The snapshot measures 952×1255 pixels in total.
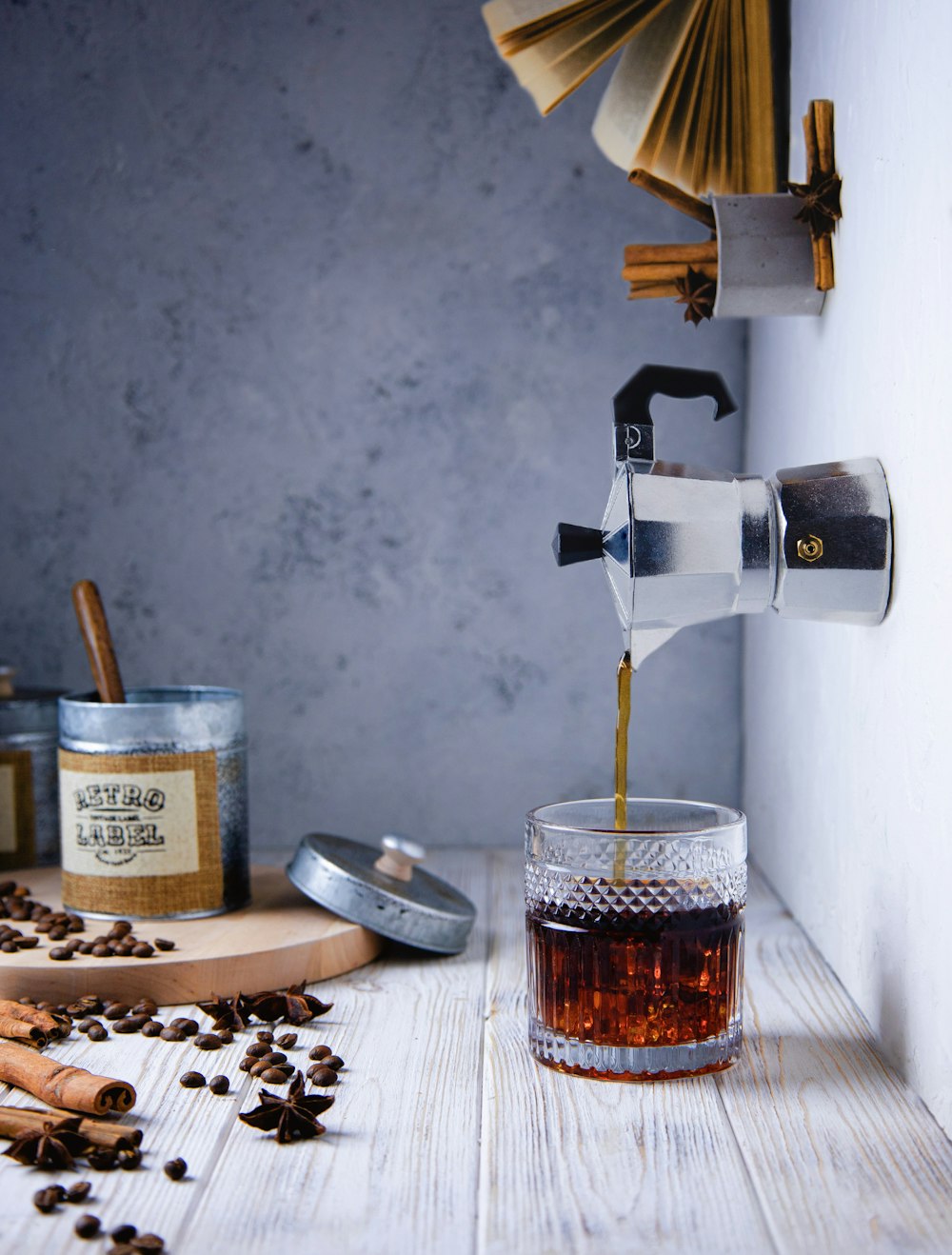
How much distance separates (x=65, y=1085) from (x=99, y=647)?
494 mm

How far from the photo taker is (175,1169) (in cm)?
67

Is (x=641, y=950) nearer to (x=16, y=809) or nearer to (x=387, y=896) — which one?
(x=387, y=896)

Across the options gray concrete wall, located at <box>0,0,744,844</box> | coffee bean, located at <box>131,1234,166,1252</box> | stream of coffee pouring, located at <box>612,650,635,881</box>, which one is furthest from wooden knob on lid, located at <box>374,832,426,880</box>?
coffee bean, located at <box>131,1234,166,1252</box>

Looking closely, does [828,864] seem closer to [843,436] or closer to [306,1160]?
[843,436]

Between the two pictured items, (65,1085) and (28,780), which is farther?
(28,780)

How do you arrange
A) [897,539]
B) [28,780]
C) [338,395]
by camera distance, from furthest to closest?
[338,395] < [28,780] < [897,539]

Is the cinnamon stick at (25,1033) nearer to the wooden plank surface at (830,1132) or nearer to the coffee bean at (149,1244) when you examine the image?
the coffee bean at (149,1244)

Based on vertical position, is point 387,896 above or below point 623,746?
below

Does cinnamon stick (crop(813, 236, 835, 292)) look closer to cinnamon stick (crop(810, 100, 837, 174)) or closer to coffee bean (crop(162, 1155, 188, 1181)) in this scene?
cinnamon stick (crop(810, 100, 837, 174))

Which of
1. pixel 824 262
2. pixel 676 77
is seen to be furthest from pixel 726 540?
pixel 676 77

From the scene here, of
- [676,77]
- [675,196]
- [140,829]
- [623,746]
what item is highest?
[676,77]

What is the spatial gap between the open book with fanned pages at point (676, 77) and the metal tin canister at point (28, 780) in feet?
2.51

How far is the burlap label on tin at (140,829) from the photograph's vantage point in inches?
42.1

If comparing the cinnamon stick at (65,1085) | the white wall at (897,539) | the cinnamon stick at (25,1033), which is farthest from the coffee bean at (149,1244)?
the white wall at (897,539)
